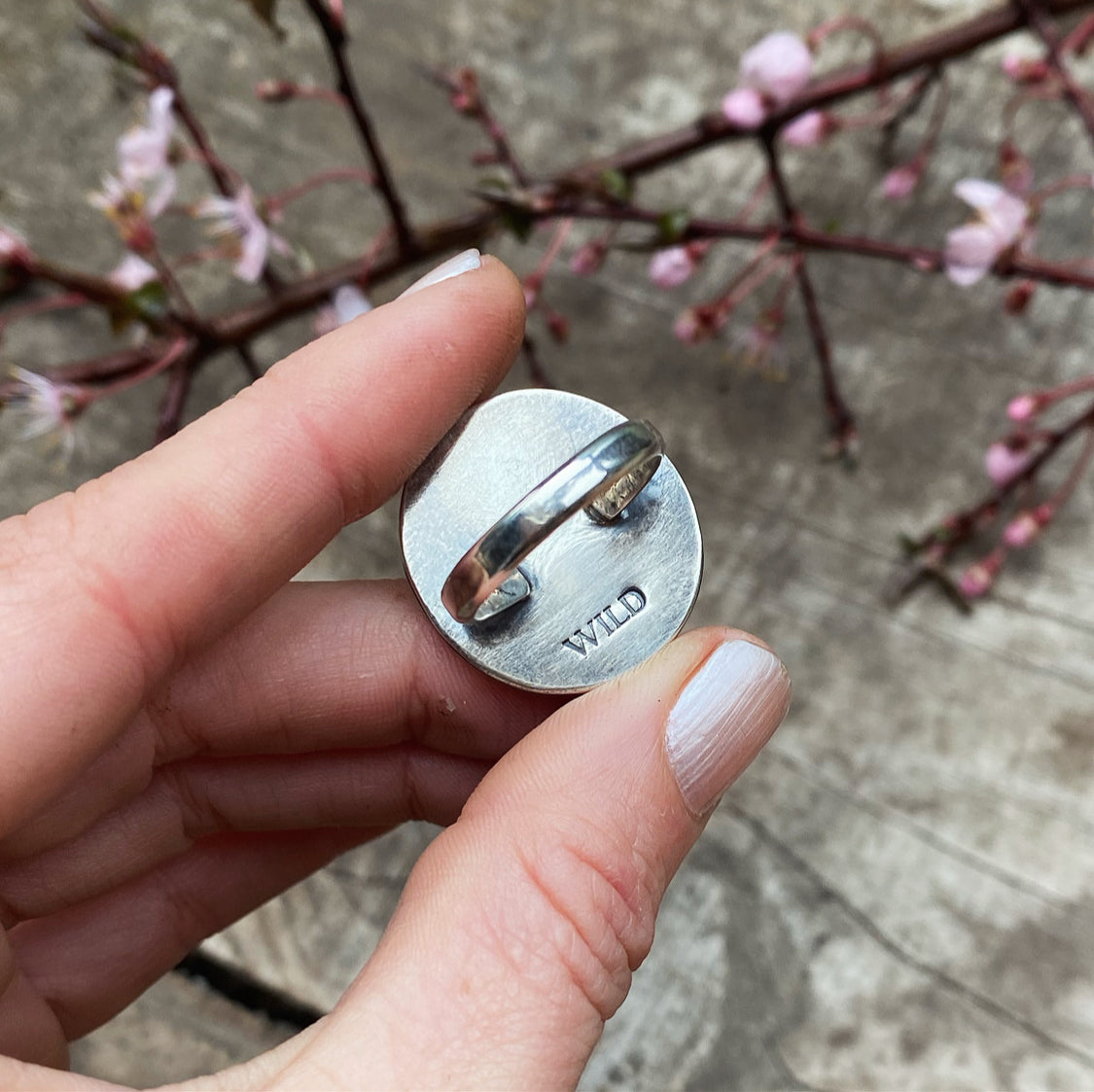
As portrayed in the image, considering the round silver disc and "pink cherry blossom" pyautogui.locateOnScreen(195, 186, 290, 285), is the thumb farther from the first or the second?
"pink cherry blossom" pyautogui.locateOnScreen(195, 186, 290, 285)

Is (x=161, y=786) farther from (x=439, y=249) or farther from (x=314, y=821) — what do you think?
(x=439, y=249)

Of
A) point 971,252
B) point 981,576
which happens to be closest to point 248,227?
point 971,252

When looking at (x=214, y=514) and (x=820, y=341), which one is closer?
(x=214, y=514)

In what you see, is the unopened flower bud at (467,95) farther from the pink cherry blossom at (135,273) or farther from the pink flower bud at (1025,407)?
the pink flower bud at (1025,407)

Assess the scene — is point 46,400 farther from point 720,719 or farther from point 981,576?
point 981,576

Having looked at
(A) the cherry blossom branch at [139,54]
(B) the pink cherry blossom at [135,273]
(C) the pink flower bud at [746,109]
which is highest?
(A) the cherry blossom branch at [139,54]

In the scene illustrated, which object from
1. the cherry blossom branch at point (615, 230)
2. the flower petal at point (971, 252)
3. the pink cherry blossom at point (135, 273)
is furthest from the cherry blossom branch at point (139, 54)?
the flower petal at point (971, 252)

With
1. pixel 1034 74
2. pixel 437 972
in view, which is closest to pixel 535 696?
pixel 437 972
